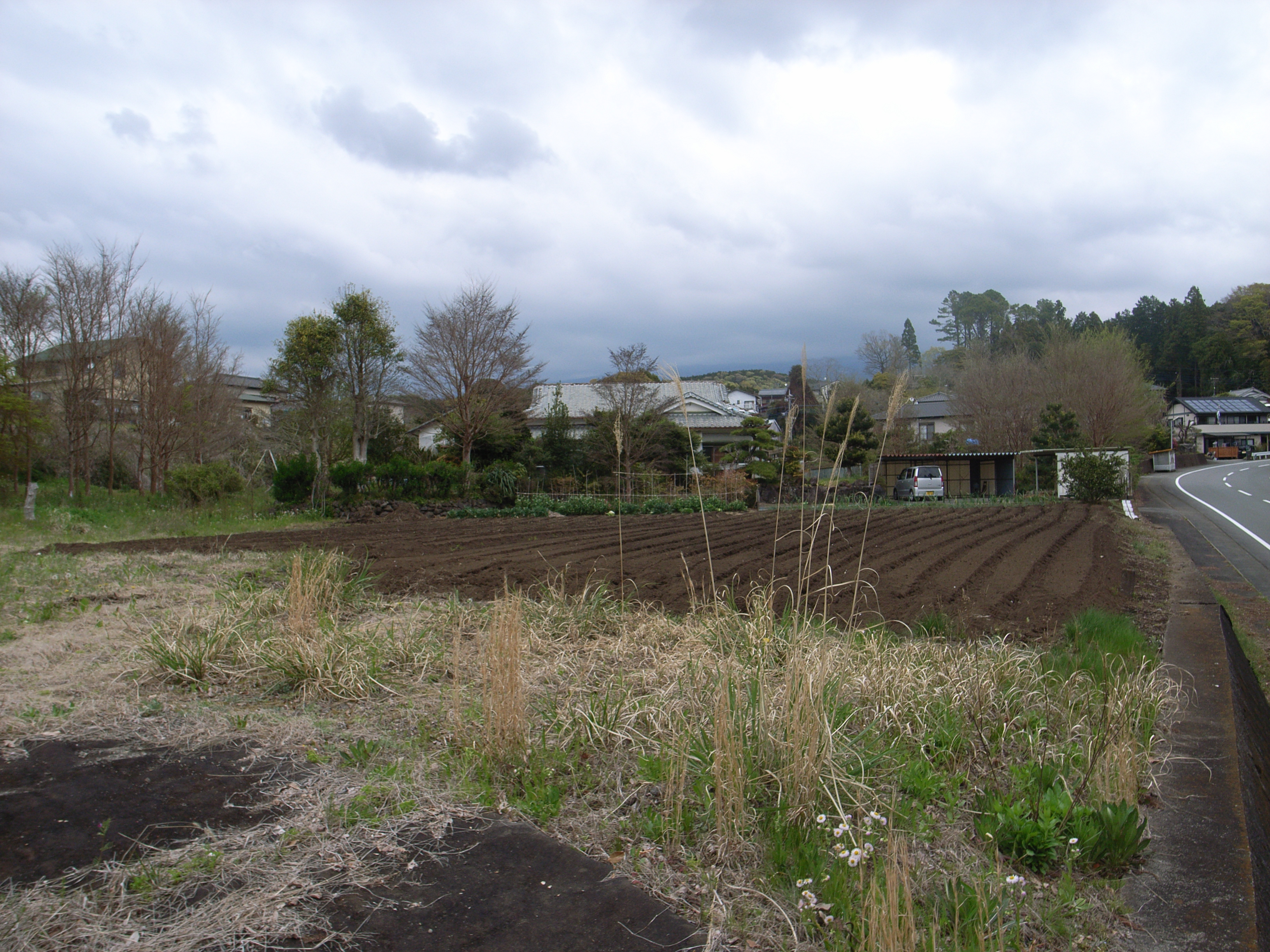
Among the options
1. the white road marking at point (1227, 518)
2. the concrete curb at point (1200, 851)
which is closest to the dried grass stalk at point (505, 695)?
the concrete curb at point (1200, 851)

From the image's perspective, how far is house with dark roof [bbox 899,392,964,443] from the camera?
46656 mm

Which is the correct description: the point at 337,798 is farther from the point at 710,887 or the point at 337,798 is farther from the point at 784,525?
the point at 784,525

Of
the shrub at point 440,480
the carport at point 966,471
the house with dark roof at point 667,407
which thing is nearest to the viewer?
the shrub at point 440,480

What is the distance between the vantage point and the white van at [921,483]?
90.6ft

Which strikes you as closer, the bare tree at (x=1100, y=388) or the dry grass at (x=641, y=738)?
the dry grass at (x=641, y=738)

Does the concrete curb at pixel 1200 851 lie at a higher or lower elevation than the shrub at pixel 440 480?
lower

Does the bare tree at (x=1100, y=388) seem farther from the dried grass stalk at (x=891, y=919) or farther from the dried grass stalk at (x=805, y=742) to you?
the dried grass stalk at (x=891, y=919)

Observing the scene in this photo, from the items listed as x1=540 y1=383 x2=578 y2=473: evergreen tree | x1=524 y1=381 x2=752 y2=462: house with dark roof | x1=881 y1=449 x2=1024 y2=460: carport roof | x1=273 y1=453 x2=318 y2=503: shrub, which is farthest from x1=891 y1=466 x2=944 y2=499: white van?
x1=273 y1=453 x2=318 y2=503: shrub

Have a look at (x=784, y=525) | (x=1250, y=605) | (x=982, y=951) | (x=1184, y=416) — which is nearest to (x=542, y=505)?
(x=784, y=525)

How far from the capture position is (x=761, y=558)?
10391mm

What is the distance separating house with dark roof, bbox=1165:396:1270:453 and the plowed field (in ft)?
204

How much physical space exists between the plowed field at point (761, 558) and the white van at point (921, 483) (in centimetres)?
986

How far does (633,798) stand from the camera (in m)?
3.02

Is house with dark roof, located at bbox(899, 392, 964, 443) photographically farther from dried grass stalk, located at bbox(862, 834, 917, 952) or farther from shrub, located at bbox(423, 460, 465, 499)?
→ dried grass stalk, located at bbox(862, 834, 917, 952)
